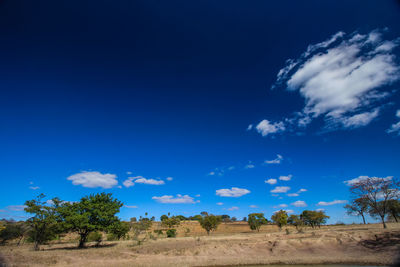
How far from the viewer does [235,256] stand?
85.7 ft

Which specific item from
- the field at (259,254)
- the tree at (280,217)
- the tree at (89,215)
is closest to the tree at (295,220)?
the tree at (280,217)

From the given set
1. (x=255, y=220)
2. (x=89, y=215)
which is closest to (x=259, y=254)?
(x=89, y=215)

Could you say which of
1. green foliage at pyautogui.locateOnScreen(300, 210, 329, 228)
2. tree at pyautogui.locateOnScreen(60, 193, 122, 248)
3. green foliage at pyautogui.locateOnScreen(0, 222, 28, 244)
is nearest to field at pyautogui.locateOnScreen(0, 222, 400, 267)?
tree at pyautogui.locateOnScreen(60, 193, 122, 248)

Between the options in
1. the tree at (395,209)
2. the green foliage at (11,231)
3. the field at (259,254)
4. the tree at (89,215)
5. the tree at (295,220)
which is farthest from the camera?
the tree at (295,220)

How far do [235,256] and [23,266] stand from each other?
23506 mm

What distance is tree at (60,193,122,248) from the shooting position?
107ft

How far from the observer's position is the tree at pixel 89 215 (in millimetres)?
32656

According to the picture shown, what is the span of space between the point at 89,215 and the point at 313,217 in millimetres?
77066

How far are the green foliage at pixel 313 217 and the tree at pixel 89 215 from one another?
238ft

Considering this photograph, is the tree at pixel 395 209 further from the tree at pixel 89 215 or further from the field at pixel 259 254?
the tree at pixel 89 215

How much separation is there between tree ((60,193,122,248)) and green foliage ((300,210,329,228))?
7246 cm

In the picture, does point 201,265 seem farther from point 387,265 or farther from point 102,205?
point 102,205

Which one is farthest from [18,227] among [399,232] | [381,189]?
[381,189]

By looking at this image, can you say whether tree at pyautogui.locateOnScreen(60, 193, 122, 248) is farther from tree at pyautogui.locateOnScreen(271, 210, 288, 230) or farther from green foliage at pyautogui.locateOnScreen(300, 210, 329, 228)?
green foliage at pyautogui.locateOnScreen(300, 210, 329, 228)
